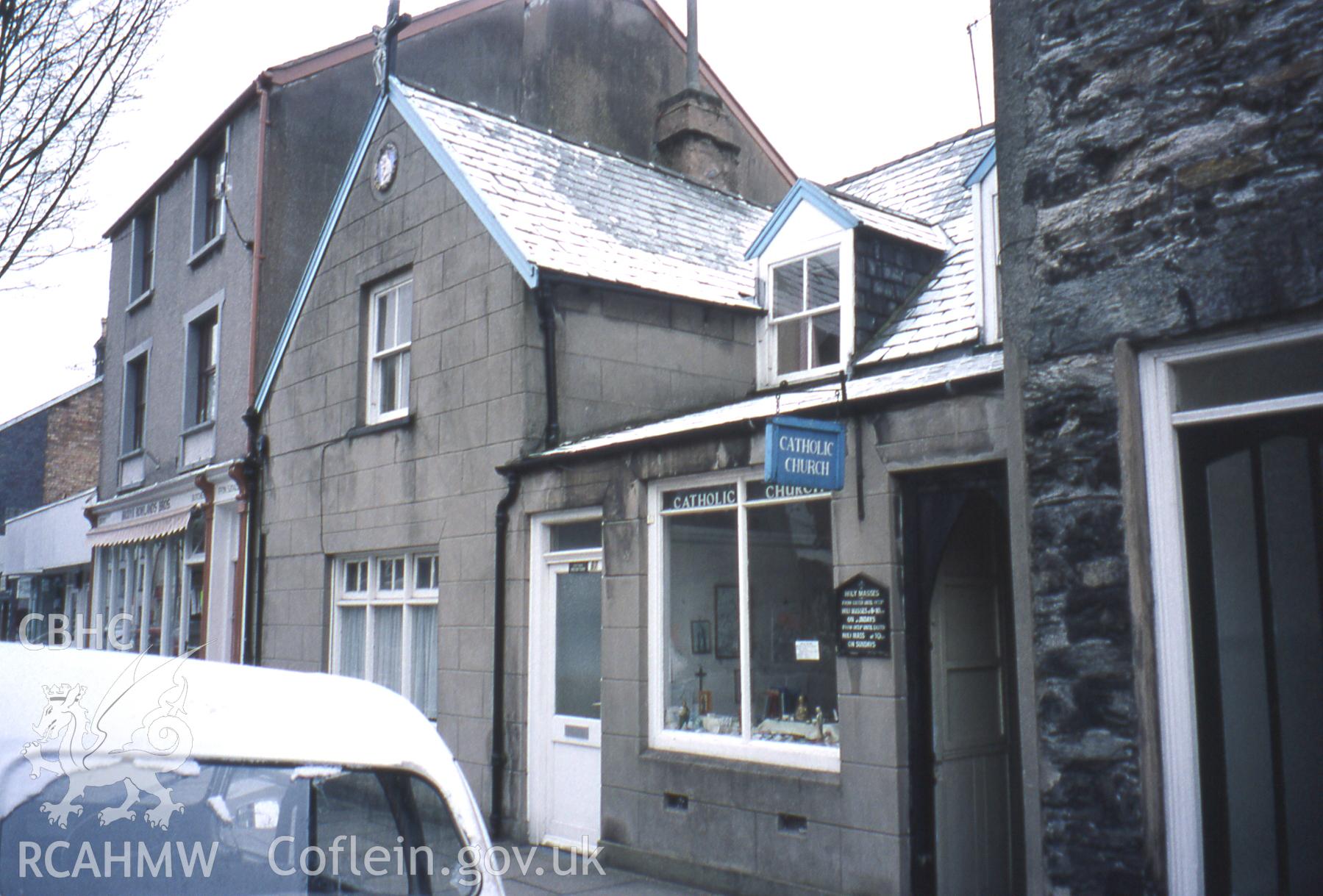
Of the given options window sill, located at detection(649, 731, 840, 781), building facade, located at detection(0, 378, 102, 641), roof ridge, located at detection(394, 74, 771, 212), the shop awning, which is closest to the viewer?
window sill, located at detection(649, 731, 840, 781)

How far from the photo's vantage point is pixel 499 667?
10492 mm

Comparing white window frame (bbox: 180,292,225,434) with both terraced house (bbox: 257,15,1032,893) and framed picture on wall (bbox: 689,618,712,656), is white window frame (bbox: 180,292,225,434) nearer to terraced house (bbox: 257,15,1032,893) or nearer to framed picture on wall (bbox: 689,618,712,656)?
terraced house (bbox: 257,15,1032,893)

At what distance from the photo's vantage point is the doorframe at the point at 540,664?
33.0 feet

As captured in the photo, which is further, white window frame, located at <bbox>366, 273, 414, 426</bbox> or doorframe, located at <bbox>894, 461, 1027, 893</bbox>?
white window frame, located at <bbox>366, 273, 414, 426</bbox>

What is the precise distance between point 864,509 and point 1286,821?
3073 mm

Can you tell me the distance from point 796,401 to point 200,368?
12.7 meters

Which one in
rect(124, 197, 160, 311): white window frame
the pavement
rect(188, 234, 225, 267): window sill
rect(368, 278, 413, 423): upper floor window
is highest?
rect(124, 197, 160, 311): white window frame

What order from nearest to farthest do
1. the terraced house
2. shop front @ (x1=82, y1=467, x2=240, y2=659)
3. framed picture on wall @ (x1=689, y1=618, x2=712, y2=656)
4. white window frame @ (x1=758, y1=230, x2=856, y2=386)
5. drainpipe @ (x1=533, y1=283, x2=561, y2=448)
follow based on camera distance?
the terraced house, framed picture on wall @ (x1=689, y1=618, x2=712, y2=656), drainpipe @ (x1=533, y1=283, x2=561, y2=448), white window frame @ (x1=758, y1=230, x2=856, y2=386), shop front @ (x1=82, y1=467, x2=240, y2=659)

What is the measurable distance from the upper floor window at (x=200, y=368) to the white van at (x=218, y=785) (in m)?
15.9

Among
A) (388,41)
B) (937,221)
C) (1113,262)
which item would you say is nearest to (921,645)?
(1113,262)

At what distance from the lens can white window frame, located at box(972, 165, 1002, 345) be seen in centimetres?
985

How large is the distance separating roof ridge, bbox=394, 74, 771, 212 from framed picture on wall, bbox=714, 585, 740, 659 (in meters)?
7.42

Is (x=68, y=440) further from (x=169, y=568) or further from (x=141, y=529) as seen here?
(x=169, y=568)

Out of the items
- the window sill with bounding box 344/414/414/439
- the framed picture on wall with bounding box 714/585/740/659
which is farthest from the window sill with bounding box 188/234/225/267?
the framed picture on wall with bounding box 714/585/740/659
